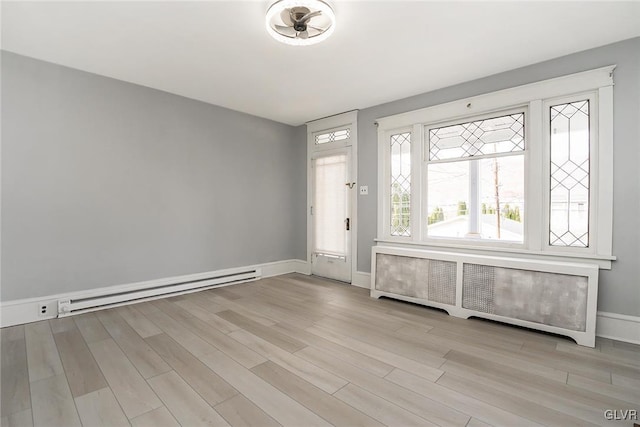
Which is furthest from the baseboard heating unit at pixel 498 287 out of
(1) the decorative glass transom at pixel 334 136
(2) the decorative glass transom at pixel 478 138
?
(1) the decorative glass transom at pixel 334 136

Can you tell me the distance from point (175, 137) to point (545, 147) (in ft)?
14.4

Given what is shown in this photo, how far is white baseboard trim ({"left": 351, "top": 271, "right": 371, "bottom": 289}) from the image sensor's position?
4.40 meters

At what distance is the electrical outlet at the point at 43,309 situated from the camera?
3006 millimetres

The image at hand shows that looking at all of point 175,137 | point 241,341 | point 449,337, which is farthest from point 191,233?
point 449,337

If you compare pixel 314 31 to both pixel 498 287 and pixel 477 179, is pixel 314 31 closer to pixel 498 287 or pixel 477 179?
pixel 477 179

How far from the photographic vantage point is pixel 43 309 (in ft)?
9.93

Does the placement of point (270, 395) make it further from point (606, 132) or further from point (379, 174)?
point (606, 132)

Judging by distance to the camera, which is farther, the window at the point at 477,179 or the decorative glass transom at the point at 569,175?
the window at the point at 477,179

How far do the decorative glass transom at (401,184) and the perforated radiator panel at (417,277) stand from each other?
514 millimetres

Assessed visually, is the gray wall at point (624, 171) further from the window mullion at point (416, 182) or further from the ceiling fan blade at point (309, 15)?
the ceiling fan blade at point (309, 15)

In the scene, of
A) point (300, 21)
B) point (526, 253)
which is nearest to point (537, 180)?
point (526, 253)

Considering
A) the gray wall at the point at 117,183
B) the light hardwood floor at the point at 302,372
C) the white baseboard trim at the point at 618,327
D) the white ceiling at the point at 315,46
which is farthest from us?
the gray wall at the point at 117,183

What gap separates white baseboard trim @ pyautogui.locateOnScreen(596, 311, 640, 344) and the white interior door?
9.56 ft

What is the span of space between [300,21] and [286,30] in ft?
0.75
